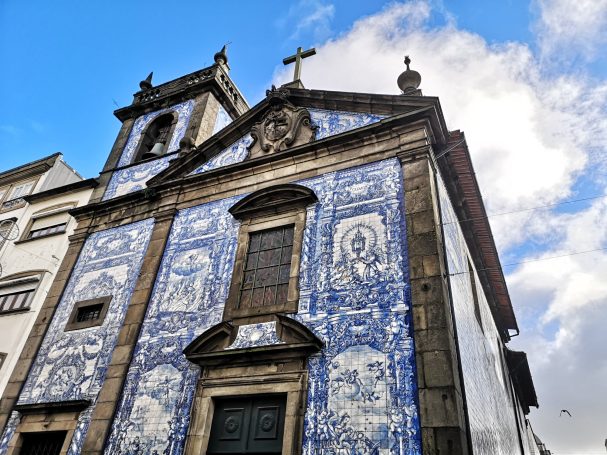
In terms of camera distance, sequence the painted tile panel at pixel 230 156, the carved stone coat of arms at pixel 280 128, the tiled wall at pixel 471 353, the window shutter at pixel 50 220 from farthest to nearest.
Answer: the window shutter at pixel 50 220 → the painted tile panel at pixel 230 156 → the carved stone coat of arms at pixel 280 128 → the tiled wall at pixel 471 353

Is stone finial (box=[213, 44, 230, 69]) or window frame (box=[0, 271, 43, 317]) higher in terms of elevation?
stone finial (box=[213, 44, 230, 69])

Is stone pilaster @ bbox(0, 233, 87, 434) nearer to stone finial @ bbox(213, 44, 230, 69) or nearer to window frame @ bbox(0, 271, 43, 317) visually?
window frame @ bbox(0, 271, 43, 317)

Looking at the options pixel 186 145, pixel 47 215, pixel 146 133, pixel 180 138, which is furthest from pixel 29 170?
pixel 186 145

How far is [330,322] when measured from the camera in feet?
19.8

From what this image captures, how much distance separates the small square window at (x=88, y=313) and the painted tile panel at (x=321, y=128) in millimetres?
3025

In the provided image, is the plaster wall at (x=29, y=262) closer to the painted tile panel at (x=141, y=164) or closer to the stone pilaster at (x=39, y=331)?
the stone pilaster at (x=39, y=331)

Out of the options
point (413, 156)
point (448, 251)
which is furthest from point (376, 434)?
point (413, 156)

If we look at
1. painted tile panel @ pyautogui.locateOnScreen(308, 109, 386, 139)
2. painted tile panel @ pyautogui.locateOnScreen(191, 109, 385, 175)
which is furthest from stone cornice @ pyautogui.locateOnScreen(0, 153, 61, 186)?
painted tile panel @ pyautogui.locateOnScreen(308, 109, 386, 139)

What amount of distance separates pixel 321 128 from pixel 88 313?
536 centimetres

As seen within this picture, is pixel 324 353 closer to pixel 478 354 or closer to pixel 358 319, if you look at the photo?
pixel 358 319

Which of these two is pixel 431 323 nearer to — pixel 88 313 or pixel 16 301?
pixel 88 313

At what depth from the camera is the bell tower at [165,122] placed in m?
10.8

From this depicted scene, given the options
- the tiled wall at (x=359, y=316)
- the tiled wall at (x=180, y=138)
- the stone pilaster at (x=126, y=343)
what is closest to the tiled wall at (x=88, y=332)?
the stone pilaster at (x=126, y=343)

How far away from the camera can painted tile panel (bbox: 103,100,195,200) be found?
10570 mm
